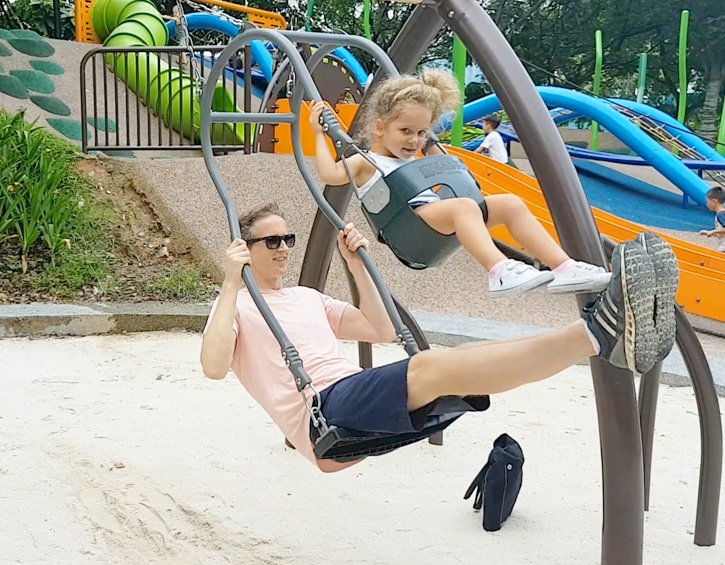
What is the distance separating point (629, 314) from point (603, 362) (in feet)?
1.98

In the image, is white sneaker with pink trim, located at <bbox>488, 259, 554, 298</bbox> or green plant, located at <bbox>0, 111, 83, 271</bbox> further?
green plant, located at <bbox>0, 111, 83, 271</bbox>

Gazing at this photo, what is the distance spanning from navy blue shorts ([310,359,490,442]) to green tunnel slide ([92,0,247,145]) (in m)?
6.37

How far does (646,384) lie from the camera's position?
2.85 m

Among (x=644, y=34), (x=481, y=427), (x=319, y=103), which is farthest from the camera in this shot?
(x=644, y=34)

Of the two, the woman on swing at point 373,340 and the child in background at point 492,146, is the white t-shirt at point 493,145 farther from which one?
the woman on swing at point 373,340

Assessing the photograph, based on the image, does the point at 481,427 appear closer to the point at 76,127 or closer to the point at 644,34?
the point at 76,127

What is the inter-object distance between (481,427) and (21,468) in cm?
199

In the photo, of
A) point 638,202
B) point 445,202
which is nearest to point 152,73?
point 638,202

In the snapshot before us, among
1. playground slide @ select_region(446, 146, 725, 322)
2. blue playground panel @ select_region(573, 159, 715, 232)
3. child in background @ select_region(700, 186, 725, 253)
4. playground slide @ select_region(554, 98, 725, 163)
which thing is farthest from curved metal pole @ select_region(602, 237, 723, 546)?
playground slide @ select_region(554, 98, 725, 163)

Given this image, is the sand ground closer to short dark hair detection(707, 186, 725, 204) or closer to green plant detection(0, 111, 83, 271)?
green plant detection(0, 111, 83, 271)

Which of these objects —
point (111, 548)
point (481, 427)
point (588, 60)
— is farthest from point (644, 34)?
point (111, 548)

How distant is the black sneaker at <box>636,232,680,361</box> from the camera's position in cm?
162

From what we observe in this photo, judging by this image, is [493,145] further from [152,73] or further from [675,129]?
[675,129]

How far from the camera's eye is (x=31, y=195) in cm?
619
